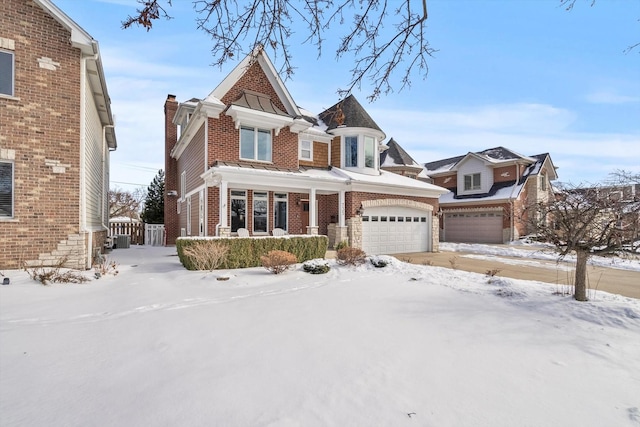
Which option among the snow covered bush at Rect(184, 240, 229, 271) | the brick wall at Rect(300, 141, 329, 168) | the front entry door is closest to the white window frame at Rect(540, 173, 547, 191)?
the brick wall at Rect(300, 141, 329, 168)

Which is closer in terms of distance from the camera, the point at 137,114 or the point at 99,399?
the point at 99,399

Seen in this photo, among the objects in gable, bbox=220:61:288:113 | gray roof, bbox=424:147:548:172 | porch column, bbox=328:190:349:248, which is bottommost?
porch column, bbox=328:190:349:248

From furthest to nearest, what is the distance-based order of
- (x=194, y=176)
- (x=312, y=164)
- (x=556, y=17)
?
(x=312, y=164) < (x=194, y=176) < (x=556, y=17)

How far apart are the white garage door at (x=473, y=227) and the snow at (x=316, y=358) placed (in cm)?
Answer: 1779

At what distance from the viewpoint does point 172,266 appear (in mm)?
10414

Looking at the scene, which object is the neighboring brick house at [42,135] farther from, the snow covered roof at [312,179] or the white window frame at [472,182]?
the white window frame at [472,182]

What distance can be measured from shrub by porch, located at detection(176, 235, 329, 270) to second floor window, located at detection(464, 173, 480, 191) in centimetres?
1819

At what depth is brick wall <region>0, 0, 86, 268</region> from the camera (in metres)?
8.35

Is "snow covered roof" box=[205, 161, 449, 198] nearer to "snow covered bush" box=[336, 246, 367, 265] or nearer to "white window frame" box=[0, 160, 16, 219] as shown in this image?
"snow covered bush" box=[336, 246, 367, 265]

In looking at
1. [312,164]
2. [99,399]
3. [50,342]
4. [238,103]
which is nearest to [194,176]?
[238,103]

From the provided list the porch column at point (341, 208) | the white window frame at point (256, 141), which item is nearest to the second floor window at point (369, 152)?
the porch column at point (341, 208)

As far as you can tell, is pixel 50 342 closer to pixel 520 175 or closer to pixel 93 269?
pixel 93 269

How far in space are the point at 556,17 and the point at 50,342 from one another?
8.66m

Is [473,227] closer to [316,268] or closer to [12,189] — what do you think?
[316,268]
